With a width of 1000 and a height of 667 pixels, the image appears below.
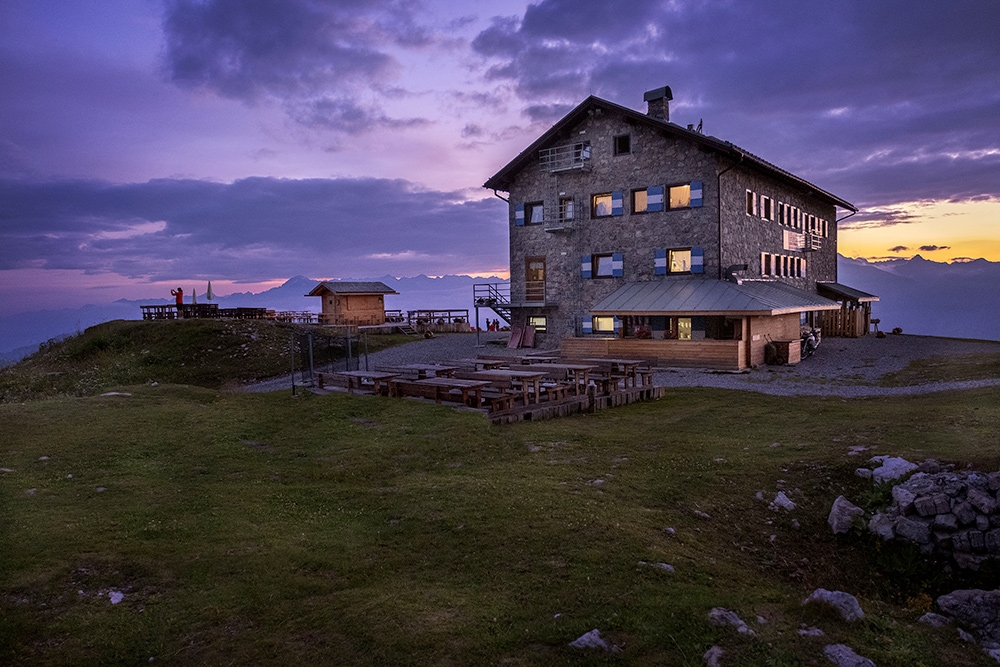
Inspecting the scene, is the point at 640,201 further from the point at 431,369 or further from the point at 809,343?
the point at 431,369

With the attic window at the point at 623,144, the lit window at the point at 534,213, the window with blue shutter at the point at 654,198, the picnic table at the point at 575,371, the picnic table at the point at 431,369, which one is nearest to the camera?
the picnic table at the point at 575,371

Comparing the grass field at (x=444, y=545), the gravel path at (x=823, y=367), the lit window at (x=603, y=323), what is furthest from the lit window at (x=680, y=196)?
the grass field at (x=444, y=545)

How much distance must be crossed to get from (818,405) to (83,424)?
61.2 ft

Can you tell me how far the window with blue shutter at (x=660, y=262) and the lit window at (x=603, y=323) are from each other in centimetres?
368

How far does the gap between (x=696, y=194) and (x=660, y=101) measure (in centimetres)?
689

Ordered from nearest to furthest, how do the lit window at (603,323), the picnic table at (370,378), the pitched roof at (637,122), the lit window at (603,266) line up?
1. the picnic table at (370,378)
2. the pitched roof at (637,122)
3. the lit window at (603,323)
4. the lit window at (603,266)

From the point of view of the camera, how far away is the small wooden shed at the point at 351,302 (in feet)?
157

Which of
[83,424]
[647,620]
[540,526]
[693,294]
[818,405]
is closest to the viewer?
[647,620]

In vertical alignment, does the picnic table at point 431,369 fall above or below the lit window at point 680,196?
below

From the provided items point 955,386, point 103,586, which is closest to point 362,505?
point 103,586

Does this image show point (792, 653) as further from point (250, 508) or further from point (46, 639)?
point (250, 508)

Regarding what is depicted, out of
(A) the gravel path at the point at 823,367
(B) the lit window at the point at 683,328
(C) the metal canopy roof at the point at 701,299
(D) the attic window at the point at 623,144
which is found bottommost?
(A) the gravel path at the point at 823,367

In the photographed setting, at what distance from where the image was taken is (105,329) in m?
39.4

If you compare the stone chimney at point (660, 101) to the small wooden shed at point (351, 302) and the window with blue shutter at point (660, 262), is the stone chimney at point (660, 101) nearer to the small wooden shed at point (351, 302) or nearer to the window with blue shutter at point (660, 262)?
the window with blue shutter at point (660, 262)
